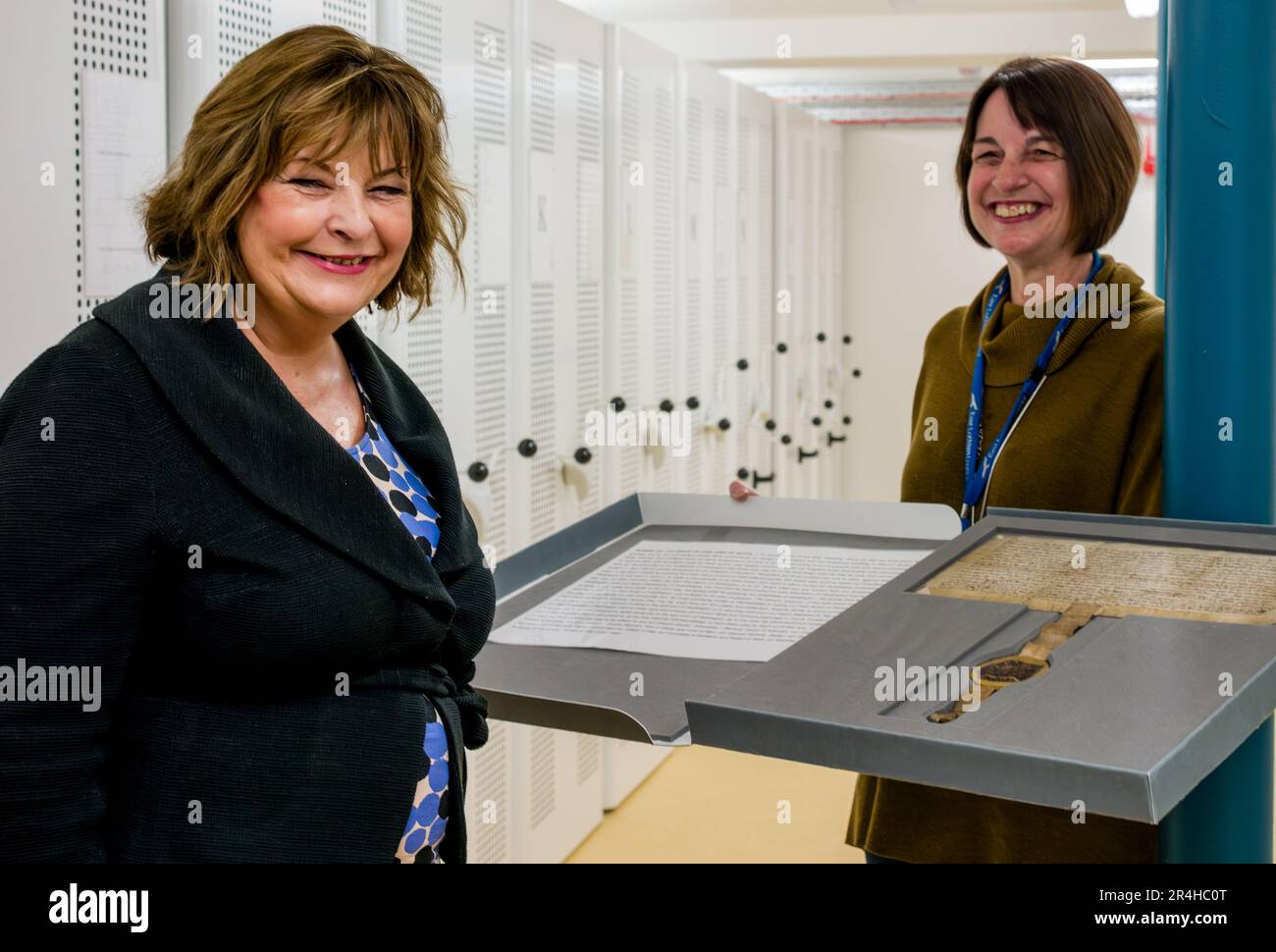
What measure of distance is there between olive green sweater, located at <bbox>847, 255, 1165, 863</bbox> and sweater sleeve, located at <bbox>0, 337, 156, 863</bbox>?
45.3 inches

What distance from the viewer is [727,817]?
416 centimetres

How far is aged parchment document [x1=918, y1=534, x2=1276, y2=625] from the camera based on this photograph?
124 cm

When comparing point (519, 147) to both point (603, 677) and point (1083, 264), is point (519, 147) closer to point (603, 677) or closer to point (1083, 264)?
point (1083, 264)

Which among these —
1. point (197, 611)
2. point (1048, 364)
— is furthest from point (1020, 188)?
point (197, 611)

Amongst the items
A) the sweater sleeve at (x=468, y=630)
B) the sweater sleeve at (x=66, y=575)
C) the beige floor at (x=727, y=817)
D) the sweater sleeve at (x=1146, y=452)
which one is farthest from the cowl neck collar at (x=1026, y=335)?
the beige floor at (x=727, y=817)

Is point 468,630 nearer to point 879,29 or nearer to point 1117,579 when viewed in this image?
point 1117,579

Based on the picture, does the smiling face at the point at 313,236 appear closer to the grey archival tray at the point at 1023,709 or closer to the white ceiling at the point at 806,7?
the grey archival tray at the point at 1023,709

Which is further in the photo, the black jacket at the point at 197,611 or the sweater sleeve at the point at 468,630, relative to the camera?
the sweater sleeve at the point at 468,630

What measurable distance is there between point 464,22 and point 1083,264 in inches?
63.0

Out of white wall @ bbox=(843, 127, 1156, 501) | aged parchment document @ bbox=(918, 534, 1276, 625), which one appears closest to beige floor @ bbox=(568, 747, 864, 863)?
aged parchment document @ bbox=(918, 534, 1276, 625)

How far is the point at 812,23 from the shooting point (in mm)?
5531

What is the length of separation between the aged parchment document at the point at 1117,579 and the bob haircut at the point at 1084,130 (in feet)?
1.88

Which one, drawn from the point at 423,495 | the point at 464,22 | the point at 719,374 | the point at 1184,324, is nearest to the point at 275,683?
the point at 423,495

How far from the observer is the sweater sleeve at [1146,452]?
1.69m
